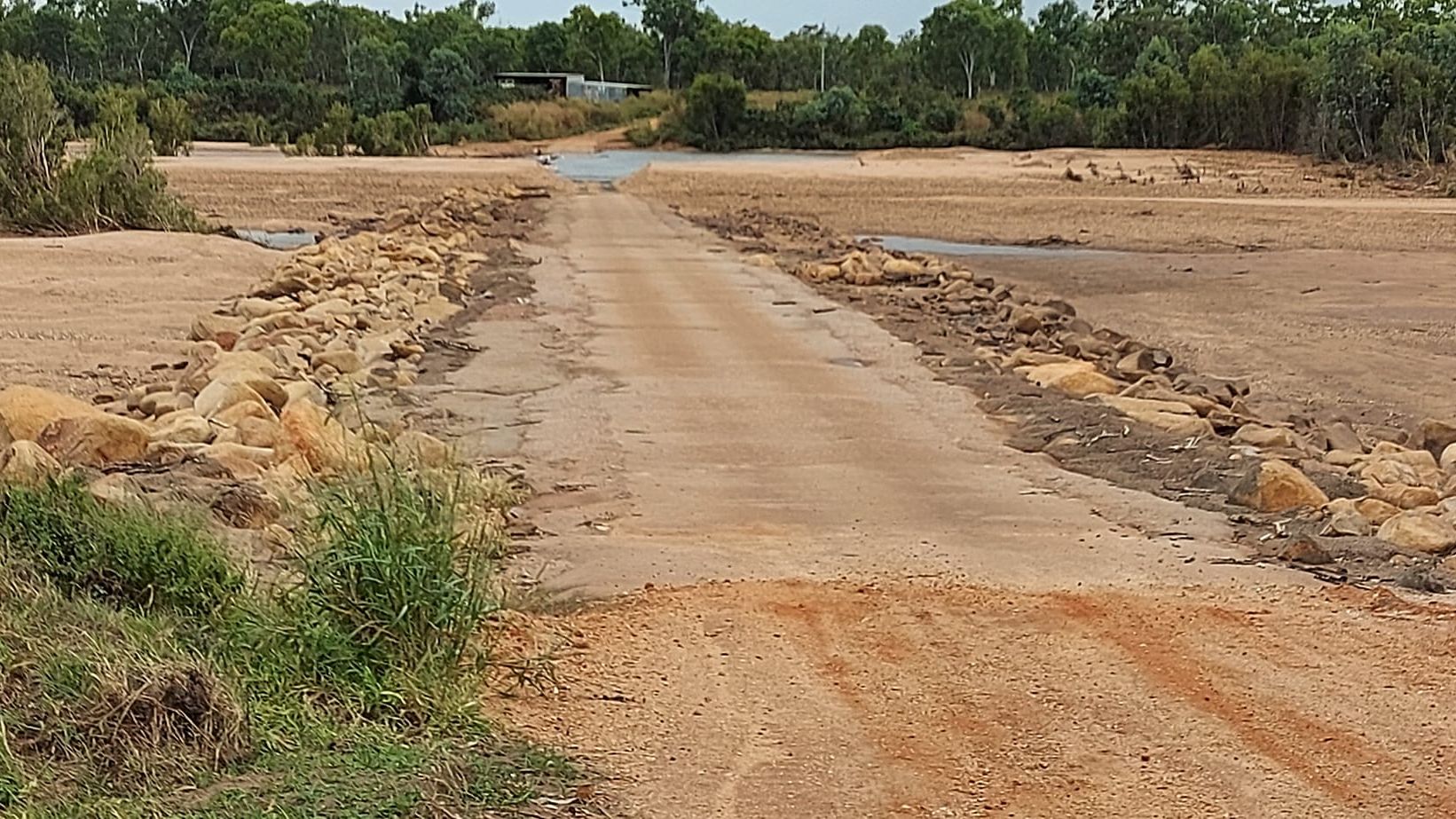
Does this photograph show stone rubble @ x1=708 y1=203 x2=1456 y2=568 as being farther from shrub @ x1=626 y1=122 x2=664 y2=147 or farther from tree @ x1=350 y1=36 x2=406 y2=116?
tree @ x1=350 y1=36 x2=406 y2=116

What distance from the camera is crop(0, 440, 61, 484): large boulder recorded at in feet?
24.9

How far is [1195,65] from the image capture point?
6800 centimetres

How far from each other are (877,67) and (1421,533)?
106959mm

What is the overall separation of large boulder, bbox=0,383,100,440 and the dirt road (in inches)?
111

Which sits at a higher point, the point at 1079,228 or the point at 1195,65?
the point at 1195,65

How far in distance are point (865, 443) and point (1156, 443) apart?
2.04 m

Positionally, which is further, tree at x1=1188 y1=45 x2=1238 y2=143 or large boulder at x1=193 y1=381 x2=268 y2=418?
tree at x1=1188 y1=45 x2=1238 y2=143

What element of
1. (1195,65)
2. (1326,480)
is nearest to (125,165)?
(1326,480)

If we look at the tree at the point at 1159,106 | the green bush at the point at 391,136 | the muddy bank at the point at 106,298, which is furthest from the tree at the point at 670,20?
the muddy bank at the point at 106,298

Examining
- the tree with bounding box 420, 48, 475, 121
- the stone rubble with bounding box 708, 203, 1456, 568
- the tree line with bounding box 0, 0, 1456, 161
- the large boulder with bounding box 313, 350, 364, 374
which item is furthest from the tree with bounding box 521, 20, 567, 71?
the large boulder with bounding box 313, 350, 364, 374

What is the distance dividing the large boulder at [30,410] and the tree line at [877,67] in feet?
147

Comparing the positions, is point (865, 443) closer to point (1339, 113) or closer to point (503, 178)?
point (503, 178)

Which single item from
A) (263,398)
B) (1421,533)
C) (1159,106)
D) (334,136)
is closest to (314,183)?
(334,136)

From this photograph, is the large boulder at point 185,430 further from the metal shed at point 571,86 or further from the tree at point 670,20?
the tree at point 670,20
